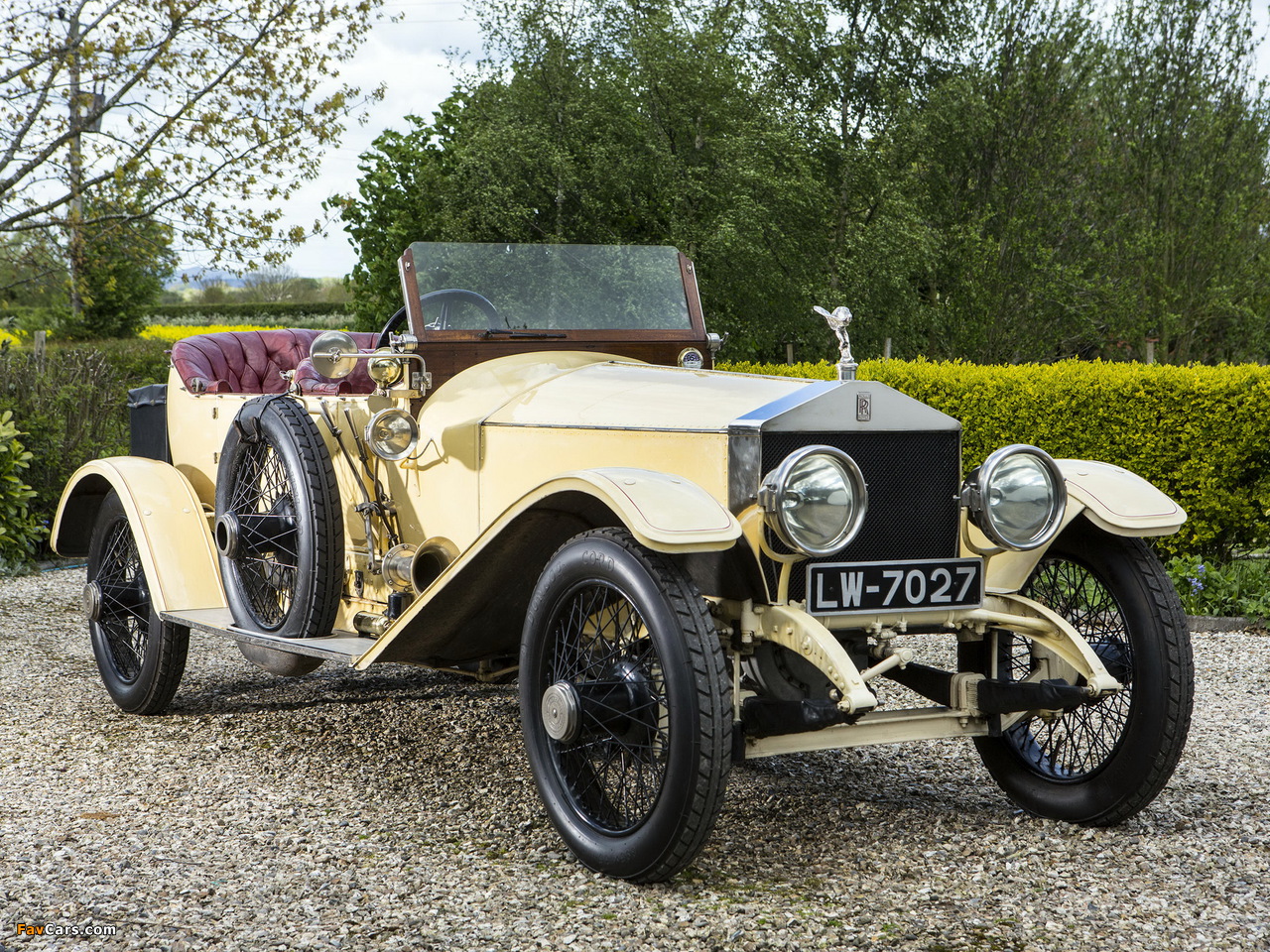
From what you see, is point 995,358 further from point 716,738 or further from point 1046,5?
point 716,738

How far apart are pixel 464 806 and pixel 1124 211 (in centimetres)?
1791

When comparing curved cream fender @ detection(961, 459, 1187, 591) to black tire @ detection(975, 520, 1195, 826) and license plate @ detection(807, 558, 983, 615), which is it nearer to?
black tire @ detection(975, 520, 1195, 826)

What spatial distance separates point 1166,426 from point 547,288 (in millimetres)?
4571

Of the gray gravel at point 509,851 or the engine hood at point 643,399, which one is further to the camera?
the engine hood at point 643,399

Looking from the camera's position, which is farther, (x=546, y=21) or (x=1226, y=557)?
(x=546, y=21)

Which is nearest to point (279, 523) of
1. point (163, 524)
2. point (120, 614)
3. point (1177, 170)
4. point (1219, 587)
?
point (163, 524)

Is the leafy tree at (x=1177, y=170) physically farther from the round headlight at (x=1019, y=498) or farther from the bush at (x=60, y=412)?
the round headlight at (x=1019, y=498)

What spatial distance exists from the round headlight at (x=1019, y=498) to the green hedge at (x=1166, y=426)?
410 cm

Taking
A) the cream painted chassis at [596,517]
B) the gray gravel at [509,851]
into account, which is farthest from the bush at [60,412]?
the cream painted chassis at [596,517]

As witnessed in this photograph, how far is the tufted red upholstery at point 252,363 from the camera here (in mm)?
5418

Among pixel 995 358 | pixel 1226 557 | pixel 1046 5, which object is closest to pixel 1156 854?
pixel 1226 557

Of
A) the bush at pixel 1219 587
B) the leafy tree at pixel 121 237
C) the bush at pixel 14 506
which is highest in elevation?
the leafy tree at pixel 121 237

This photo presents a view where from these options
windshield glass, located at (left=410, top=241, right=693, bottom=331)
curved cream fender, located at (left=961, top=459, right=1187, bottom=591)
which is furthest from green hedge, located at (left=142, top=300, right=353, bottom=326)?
curved cream fender, located at (left=961, top=459, right=1187, bottom=591)

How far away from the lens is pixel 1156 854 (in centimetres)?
321
